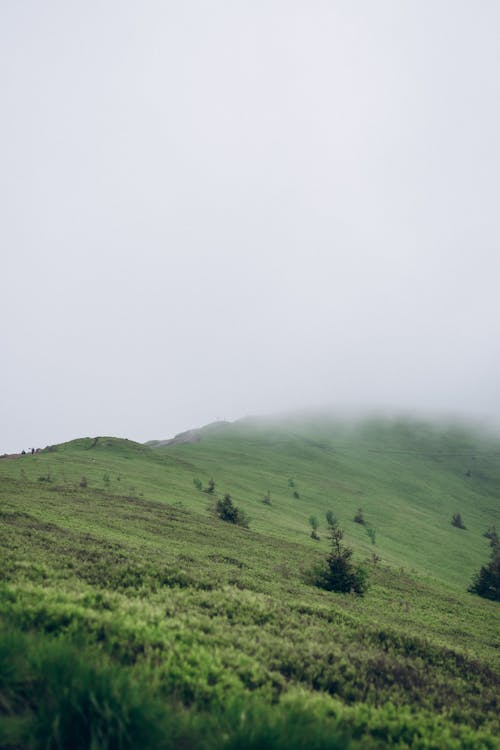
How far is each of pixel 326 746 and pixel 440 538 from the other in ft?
265

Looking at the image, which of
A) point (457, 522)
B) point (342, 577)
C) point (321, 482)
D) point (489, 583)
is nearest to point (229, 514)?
point (342, 577)

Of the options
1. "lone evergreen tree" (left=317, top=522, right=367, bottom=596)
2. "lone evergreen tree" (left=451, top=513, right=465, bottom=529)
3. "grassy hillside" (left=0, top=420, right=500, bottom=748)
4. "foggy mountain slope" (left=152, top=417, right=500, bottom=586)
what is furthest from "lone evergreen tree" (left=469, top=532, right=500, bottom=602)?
"lone evergreen tree" (left=451, top=513, right=465, bottom=529)

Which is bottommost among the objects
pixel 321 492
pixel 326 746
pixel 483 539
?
pixel 483 539

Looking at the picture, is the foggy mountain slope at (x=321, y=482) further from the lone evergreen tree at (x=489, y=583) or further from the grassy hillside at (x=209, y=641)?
the grassy hillside at (x=209, y=641)

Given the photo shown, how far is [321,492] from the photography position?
297 feet

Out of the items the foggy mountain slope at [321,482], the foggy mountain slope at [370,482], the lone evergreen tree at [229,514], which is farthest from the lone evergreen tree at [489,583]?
the lone evergreen tree at [229,514]

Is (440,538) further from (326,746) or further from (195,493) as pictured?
(326,746)

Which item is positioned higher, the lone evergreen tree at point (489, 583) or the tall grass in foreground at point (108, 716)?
the tall grass in foreground at point (108, 716)

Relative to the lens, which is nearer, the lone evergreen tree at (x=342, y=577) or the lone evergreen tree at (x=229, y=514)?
the lone evergreen tree at (x=342, y=577)

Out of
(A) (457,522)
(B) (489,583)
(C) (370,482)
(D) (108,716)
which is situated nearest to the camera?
(D) (108,716)

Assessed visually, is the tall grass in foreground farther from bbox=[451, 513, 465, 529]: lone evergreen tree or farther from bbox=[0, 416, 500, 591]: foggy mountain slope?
bbox=[451, 513, 465, 529]: lone evergreen tree

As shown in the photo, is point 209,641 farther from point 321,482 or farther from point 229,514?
point 321,482

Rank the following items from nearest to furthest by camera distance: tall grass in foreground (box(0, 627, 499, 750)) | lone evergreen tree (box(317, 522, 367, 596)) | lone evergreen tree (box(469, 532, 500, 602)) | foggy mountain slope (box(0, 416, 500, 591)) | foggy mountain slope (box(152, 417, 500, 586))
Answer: tall grass in foreground (box(0, 627, 499, 750)), lone evergreen tree (box(317, 522, 367, 596)), lone evergreen tree (box(469, 532, 500, 602)), foggy mountain slope (box(0, 416, 500, 591)), foggy mountain slope (box(152, 417, 500, 586))

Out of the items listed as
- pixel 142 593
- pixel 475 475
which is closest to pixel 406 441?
pixel 475 475
